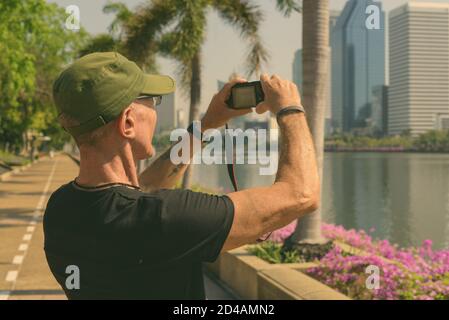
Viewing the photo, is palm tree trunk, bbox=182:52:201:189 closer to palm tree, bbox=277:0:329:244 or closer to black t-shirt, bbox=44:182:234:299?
palm tree, bbox=277:0:329:244

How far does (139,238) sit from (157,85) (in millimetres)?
465

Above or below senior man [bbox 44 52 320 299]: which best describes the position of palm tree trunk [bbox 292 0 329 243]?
above

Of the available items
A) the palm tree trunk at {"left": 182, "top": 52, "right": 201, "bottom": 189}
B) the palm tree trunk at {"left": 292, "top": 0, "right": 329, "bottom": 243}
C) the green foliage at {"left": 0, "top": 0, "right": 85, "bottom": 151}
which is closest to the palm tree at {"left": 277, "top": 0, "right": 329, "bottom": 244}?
the palm tree trunk at {"left": 292, "top": 0, "right": 329, "bottom": 243}

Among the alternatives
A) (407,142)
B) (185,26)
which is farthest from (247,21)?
(407,142)

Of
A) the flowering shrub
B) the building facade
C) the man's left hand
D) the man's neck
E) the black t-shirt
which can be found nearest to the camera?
the black t-shirt

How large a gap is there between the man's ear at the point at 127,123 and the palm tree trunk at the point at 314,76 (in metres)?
6.91

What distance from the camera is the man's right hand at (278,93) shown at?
176 centimetres

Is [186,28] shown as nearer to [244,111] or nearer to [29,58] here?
[29,58]

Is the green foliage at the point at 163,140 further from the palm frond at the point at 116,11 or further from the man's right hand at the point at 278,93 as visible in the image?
the palm frond at the point at 116,11

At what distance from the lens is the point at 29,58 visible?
20453 millimetres

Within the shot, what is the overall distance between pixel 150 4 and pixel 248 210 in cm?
1373

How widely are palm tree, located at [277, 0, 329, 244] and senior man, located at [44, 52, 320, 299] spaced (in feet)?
22.3

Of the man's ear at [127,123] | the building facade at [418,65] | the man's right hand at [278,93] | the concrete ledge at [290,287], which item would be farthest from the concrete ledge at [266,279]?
the building facade at [418,65]

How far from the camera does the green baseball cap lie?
1.67 metres
